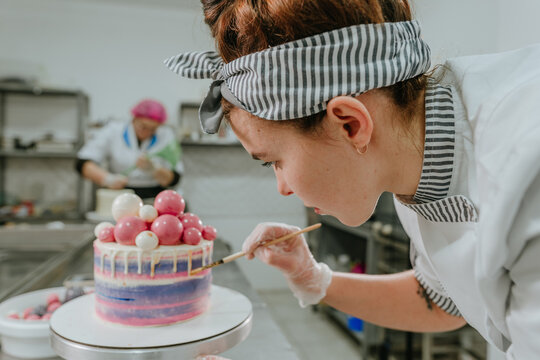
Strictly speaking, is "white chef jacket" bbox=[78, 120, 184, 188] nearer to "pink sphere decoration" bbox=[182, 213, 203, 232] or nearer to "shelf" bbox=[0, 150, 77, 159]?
"shelf" bbox=[0, 150, 77, 159]

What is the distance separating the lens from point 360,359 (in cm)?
322

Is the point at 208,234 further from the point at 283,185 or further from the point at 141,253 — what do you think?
the point at 283,185

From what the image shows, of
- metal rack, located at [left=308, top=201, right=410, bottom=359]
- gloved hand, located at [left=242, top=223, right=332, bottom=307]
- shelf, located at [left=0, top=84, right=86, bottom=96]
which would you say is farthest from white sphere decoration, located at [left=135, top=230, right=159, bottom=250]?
shelf, located at [left=0, top=84, right=86, bottom=96]

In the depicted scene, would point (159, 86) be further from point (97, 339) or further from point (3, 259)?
point (97, 339)

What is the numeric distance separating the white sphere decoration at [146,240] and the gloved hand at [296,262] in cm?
26

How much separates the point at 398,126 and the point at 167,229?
2.02 feet

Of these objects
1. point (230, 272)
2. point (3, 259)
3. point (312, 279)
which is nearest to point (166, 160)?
point (3, 259)

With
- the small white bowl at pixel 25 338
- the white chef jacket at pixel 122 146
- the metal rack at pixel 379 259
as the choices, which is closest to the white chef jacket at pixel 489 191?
the small white bowl at pixel 25 338

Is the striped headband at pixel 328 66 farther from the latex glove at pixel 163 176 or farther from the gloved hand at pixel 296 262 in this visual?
the latex glove at pixel 163 176

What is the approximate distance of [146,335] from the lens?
90 cm

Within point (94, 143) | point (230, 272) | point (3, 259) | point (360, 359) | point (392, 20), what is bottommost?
point (360, 359)

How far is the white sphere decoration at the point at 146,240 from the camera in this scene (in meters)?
0.99

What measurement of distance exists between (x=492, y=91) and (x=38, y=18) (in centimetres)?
506

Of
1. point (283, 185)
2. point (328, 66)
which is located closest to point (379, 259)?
point (283, 185)
